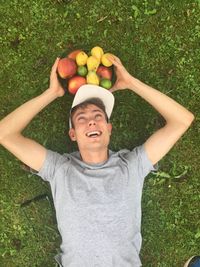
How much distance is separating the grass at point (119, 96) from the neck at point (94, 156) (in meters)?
0.51

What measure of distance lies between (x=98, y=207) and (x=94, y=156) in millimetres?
516

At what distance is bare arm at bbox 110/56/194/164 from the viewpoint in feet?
16.6

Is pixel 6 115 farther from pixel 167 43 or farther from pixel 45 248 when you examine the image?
pixel 167 43

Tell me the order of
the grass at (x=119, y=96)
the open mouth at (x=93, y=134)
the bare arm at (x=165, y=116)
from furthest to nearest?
the grass at (x=119, y=96), the bare arm at (x=165, y=116), the open mouth at (x=93, y=134)

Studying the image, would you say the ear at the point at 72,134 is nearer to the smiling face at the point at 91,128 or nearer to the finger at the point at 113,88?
the smiling face at the point at 91,128

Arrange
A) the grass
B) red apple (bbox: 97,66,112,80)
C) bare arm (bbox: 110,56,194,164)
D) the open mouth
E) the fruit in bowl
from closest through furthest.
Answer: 1. the open mouth
2. bare arm (bbox: 110,56,194,164)
3. the fruit in bowl
4. red apple (bbox: 97,66,112,80)
5. the grass

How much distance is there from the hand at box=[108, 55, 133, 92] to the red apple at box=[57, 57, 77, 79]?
1.35 ft

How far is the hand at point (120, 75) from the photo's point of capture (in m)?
Answer: 5.23

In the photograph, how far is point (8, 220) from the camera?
18.4 ft

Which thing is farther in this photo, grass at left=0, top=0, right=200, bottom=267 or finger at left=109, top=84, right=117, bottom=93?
grass at left=0, top=0, right=200, bottom=267

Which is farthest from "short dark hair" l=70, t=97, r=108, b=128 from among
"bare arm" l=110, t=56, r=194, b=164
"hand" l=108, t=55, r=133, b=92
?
"bare arm" l=110, t=56, r=194, b=164

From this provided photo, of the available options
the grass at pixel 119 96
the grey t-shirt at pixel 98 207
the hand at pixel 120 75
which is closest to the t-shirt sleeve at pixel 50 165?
the grey t-shirt at pixel 98 207

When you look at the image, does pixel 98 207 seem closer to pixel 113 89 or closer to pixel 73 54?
pixel 113 89

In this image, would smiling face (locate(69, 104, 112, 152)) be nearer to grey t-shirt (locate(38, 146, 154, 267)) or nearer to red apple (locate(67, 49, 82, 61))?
grey t-shirt (locate(38, 146, 154, 267))
